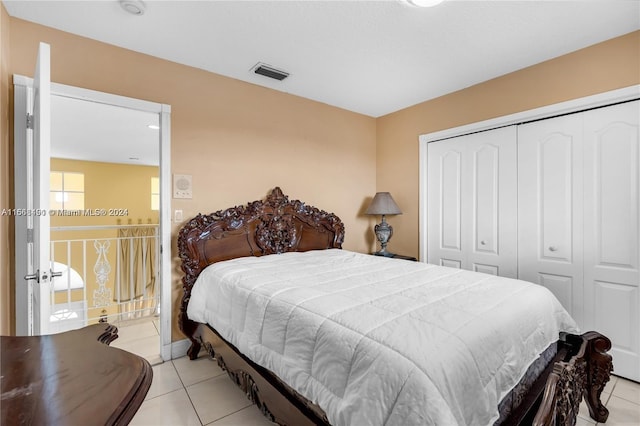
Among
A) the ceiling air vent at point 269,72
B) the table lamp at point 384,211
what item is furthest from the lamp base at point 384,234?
the ceiling air vent at point 269,72

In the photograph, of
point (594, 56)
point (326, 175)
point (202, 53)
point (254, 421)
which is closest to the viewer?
point (254, 421)

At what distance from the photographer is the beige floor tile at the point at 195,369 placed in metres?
2.31

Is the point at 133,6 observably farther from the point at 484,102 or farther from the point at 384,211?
the point at 484,102

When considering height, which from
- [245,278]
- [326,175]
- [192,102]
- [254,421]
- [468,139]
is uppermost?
[192,102]

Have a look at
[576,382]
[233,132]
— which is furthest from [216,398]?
[233,132]

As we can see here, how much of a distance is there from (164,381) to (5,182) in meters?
1.71

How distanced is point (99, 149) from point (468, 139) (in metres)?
5.84

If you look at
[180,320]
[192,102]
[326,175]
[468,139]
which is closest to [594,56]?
[468,139]

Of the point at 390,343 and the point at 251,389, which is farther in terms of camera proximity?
the point at 251,389

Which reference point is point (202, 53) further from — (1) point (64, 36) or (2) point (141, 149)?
(2) point (141, 149)

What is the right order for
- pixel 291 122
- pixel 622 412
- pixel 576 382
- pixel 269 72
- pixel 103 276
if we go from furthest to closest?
pixel 103 276, pixel 291 122, pixel 269 72, pixel 622 412, pixel 576 382

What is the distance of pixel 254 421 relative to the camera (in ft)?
6.01

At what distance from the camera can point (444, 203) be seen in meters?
3.43

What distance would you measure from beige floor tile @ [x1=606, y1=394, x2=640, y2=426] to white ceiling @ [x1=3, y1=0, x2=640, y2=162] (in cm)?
256
